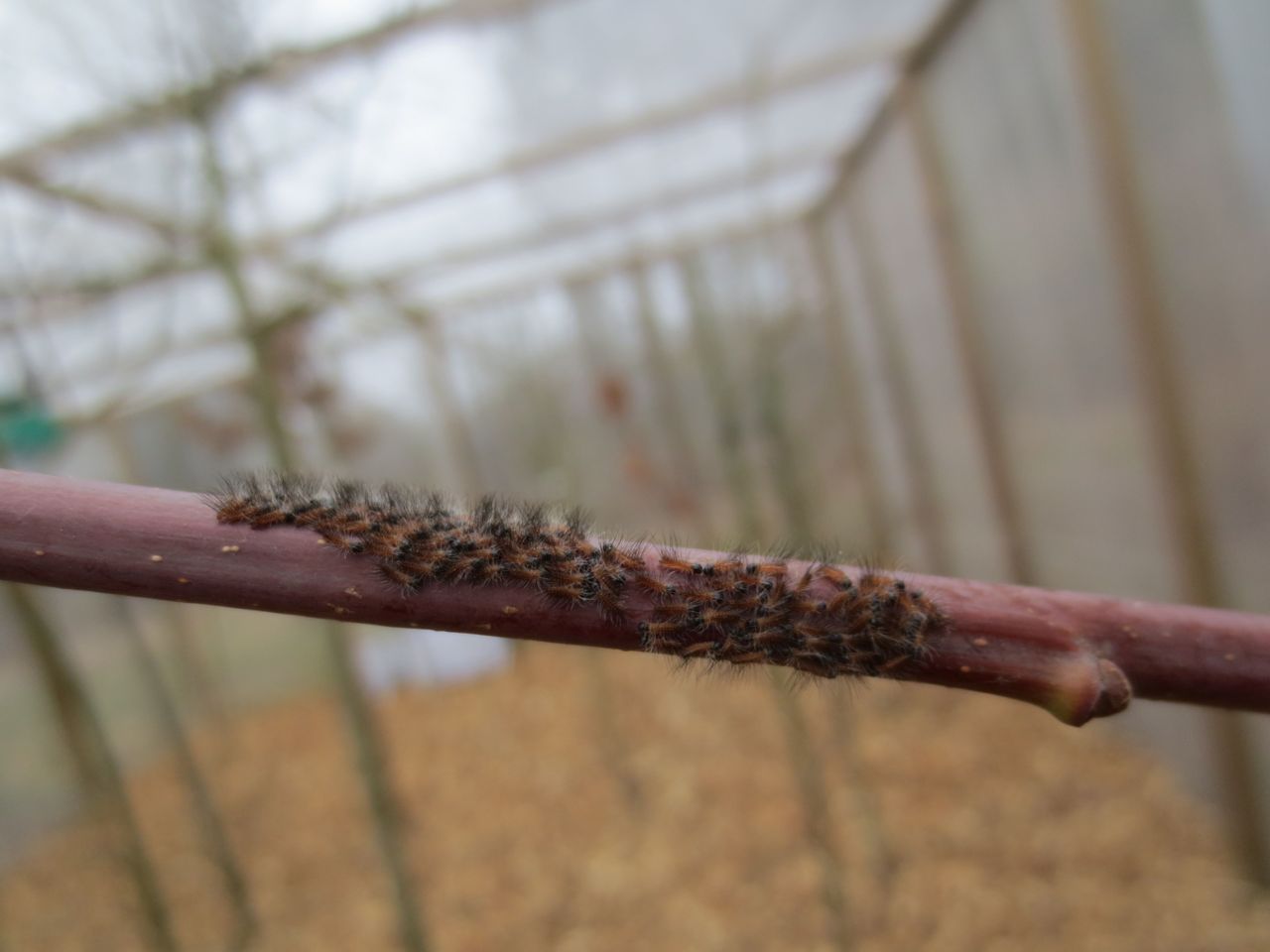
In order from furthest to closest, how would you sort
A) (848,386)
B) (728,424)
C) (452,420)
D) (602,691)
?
(452,420), (848,386), (602,691), (728,424)

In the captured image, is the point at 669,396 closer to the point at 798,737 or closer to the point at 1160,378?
the point at 798,737

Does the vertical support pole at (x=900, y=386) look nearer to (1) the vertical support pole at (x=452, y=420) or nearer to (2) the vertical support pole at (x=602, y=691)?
(2) the vertical support pole at (x=602, y=691)

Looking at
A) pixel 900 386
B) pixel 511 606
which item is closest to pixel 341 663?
pixel 511 606

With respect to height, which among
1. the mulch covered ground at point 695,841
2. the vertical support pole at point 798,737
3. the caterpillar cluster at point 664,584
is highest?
the caterpillar cluster at point 664,584

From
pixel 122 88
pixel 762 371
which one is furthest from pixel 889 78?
pixel 122 88

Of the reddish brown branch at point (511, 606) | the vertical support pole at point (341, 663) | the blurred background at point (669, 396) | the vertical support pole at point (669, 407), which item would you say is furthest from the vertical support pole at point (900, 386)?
the reddish brown branch at point (511, 606)

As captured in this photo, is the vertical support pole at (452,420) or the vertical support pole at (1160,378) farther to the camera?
the vertical support pole at (452,420)
